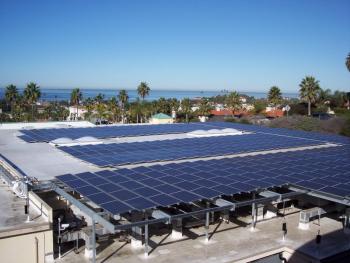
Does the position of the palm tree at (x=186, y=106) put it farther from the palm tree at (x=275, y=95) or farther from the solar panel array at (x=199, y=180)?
the solar panel array at (x=199, y=180)

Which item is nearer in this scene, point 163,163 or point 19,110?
point 163,163

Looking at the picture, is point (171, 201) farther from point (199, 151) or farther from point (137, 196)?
point (199, 151)

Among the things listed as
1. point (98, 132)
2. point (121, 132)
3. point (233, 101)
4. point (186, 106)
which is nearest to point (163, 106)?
point (186, 106)

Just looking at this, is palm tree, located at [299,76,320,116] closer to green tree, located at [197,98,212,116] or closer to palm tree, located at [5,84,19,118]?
green tree, located at [197,98,212,116]

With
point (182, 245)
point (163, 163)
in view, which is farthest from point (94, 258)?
point (163, 163)

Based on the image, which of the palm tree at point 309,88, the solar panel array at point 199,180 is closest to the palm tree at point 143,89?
the palm tree at point 309,88

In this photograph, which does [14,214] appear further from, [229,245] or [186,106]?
[186,106]

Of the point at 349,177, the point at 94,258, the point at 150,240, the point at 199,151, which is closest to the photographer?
the point at 94,258
